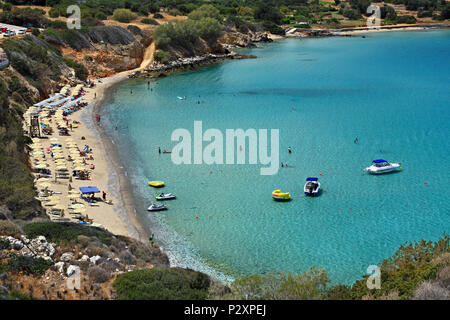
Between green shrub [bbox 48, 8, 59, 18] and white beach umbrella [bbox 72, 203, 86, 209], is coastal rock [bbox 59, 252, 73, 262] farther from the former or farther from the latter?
green shrub [bbox 48, 8, 59, 18]

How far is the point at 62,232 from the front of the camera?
2448cm

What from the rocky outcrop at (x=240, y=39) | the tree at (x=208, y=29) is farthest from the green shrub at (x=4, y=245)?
the rocky outcrop at (x=240, y=39)

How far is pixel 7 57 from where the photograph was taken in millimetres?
61562

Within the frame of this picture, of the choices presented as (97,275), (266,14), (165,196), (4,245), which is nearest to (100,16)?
(266,14)

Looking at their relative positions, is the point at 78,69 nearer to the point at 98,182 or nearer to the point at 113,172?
the point at 113,172

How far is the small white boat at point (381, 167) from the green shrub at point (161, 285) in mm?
25252

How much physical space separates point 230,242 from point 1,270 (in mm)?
15498

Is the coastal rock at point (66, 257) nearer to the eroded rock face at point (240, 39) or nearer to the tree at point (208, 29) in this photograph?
the tree at point (208, 29)

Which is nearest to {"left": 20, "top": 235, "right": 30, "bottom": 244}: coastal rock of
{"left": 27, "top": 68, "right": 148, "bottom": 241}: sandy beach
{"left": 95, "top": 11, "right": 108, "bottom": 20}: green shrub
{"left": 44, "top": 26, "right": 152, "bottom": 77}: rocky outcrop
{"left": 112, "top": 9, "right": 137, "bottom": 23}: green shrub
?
{"left": 27, "top": 68, "right": 148, "bottom": 241}: sandy beach

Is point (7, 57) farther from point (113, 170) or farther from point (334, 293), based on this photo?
point (334, 293)

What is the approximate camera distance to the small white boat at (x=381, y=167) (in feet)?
137

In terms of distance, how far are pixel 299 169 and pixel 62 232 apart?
24342 millimetres

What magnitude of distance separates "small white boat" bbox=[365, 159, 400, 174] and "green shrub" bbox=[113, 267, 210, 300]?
994 inches

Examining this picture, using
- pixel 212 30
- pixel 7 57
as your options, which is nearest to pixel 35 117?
pixel 7 57
